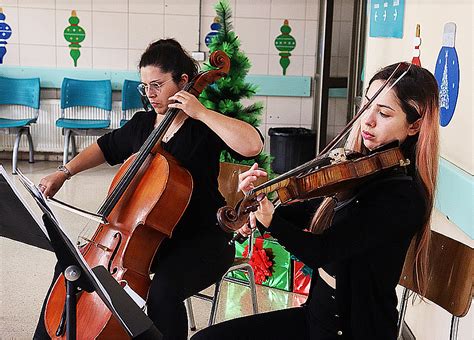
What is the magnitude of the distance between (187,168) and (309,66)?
4.26 metres

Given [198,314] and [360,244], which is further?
[198,314]

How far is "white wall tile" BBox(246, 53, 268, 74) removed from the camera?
6230 millimetres

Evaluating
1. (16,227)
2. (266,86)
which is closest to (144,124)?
(16,227)

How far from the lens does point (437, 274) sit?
71.2 inches

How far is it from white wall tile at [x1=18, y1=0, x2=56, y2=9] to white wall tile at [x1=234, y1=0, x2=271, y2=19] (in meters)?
1.76

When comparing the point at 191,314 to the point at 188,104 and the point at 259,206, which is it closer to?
the point at 188,104

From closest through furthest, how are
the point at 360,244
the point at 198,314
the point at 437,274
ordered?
the point at 360,244, the point at 437,274, the point at 198,314

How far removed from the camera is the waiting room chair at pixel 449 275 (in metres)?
1.71

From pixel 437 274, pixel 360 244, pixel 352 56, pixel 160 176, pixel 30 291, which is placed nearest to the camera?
pixel 360 244

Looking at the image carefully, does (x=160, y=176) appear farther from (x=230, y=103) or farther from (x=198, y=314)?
(x=230, y=103)

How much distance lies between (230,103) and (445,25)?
1384 mm

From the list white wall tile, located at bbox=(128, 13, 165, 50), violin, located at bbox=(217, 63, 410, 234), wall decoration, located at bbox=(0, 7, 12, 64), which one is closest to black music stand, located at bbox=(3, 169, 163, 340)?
violin, located at bbox=(217, 63, 410, 234)

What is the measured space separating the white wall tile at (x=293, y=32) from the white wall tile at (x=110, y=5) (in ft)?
4.65

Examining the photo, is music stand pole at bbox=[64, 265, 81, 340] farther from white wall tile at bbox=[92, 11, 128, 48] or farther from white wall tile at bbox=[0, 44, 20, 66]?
white wall tile at bbox=[0, 44, 20, 66]
